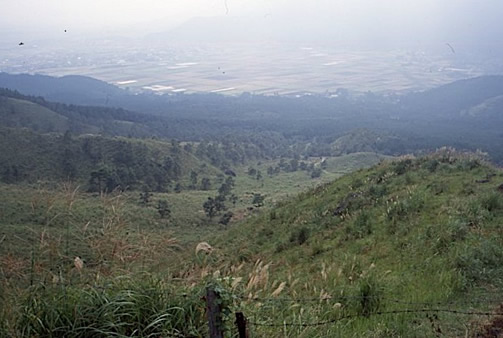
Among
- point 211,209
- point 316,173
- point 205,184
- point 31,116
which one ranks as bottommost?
point 316,173

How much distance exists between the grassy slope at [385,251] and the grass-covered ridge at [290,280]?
0.9 inches

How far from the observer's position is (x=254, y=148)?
8538 cm

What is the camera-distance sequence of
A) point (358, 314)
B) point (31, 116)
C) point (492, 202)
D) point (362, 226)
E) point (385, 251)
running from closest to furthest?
point (358, 314), point (385, 251), point (492, 202), point (362, 226), point (31, 116)

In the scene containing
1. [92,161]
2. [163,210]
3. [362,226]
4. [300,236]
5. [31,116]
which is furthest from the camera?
[31,116]

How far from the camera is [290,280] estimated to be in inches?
219

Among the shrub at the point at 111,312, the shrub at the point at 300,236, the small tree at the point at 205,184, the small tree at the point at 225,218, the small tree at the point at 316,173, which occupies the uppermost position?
the shrub at the point at 111,312

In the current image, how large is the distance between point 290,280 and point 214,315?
2.90m

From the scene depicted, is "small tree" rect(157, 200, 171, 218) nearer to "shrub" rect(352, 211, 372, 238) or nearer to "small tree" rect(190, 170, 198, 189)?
"small tree" rect(190, 170, 198, 189)

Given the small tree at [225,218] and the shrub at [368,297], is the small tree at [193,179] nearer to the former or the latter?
the small tree at [225,218]

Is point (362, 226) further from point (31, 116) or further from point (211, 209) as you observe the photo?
point (31, 116)

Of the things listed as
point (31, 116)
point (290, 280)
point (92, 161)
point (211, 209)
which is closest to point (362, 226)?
point (290, 280)

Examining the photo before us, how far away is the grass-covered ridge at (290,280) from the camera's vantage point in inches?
127

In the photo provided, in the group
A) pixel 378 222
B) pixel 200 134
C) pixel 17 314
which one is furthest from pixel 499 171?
pixel 200 134

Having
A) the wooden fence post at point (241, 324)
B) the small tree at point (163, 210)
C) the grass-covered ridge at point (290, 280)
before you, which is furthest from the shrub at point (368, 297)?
the small tree at point (163, 210)
